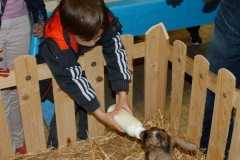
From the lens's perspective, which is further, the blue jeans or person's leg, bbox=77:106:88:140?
person's leg, bbox=77:106:88:140

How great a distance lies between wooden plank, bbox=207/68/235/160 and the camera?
179 centimetres

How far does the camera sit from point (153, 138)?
1639 millimetres

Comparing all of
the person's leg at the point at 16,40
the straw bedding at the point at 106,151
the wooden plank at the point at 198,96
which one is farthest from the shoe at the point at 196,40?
the person's leg at the point at 16,40

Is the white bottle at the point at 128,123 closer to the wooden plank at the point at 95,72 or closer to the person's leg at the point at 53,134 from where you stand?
the wooden plank at the point at 95,72

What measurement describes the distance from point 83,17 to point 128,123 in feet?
1.74

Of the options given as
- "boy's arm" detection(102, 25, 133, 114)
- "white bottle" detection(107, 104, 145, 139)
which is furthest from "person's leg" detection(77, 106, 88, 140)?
"white bottle" detection(107, 104, 145, 139)

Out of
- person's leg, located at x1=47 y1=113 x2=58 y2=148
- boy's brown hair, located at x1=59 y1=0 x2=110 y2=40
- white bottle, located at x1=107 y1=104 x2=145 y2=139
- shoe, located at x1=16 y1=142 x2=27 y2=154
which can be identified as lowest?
shoe, located at x1=16 y1=142 x2=27 y2=154

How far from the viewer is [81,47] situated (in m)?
2.00

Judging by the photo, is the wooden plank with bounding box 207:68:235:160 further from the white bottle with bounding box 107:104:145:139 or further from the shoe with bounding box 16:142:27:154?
the shoe with bounding box 16:142:27:154

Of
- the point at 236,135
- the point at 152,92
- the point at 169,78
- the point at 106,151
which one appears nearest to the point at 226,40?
the point at 236,135

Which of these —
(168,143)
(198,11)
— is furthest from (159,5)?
(168,143)

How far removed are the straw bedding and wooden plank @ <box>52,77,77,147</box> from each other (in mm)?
59

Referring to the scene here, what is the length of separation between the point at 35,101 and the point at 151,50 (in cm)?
72

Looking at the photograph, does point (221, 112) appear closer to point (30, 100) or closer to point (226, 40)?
point (226, 40)
